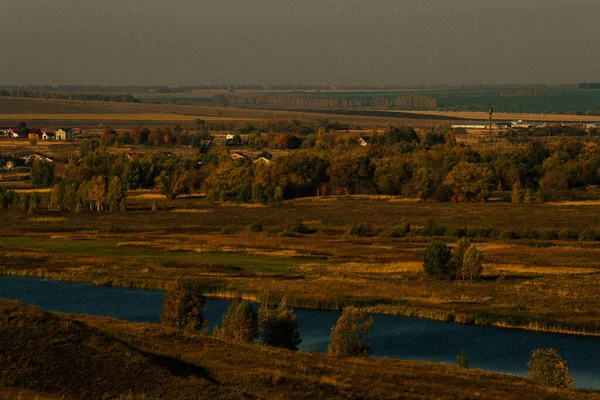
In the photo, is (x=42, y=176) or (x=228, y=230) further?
(x=42, y=176)

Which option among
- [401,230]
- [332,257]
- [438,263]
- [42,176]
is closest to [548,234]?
[401,230]

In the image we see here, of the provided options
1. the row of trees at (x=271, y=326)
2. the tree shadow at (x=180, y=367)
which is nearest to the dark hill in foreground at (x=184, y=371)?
the tree shadow at (x=180, y=367)

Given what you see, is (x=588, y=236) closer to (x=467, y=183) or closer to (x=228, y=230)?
(x=228, y=230)

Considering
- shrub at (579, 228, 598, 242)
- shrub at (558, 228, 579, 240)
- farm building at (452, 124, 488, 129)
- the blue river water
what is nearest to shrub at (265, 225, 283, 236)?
shrub at (558, 228, 579, 240)

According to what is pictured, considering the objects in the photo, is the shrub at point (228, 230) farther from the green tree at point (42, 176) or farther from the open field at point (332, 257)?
the green tree at point (42, 176)

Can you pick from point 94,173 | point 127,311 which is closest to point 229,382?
point 127,311

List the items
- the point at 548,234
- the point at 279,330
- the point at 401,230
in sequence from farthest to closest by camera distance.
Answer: the point at 401,230 → the point at 548,234 → the point at 279,330
